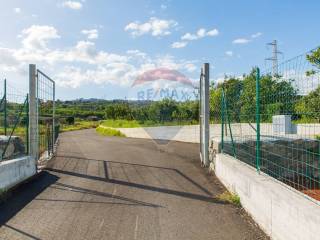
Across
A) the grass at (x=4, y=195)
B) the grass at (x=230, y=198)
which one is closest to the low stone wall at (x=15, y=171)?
the grass at (x=4, y=195)

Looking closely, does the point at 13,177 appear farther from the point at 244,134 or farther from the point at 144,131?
the point at 144,131

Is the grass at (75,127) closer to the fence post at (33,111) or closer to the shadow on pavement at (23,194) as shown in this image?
the fence post at (33,111)

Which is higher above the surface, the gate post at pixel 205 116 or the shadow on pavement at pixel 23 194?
the gate post at pixel 205 116

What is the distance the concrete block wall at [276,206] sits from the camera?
12.3ft

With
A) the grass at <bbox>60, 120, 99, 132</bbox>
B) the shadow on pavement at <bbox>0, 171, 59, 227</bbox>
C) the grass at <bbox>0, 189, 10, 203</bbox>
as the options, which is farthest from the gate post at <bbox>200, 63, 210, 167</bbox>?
the grass at <bbox>60, 120, 99, 132</bbox>

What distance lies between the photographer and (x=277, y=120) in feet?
21.4

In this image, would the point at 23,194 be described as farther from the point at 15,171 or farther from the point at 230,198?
the point at 230,198

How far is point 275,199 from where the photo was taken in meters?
4.68

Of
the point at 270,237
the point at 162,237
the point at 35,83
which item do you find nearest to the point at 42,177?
the point at 35,83

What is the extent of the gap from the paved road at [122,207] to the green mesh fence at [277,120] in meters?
1.35

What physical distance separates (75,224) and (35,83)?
5.90 meters

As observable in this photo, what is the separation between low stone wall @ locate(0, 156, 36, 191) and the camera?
7426mm

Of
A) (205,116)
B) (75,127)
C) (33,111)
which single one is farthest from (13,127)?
(75,127)

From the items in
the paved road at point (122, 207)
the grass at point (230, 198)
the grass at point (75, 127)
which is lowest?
the paved road at point (122, 207)
